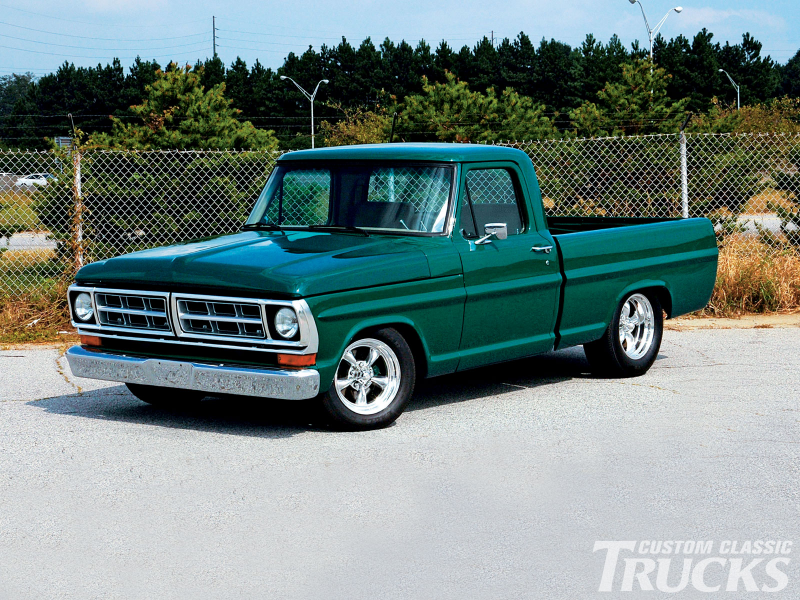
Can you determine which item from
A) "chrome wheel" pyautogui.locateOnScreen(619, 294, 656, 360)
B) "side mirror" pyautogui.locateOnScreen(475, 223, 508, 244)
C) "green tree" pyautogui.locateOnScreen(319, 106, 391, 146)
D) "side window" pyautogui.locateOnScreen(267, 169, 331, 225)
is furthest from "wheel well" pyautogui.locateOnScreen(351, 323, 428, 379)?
"green tree" pyautogui.locateOnScreen(319, 106, 391, 146)

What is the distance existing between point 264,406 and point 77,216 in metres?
5.17

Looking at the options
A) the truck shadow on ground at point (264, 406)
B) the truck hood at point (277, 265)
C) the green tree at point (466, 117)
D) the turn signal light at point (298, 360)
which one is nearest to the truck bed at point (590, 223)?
the truck shadow on ground at point (264, 406)

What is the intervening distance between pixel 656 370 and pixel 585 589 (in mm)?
5377

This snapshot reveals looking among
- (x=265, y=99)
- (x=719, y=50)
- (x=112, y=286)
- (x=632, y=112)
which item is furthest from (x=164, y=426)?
(x=719, y=50)

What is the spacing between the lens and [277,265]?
22.2 ft

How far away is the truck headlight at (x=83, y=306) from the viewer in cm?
755

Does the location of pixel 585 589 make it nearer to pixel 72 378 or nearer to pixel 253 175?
pixel 72 378

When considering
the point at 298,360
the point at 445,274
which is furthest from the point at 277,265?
the point at 445,274

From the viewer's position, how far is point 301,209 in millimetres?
8180

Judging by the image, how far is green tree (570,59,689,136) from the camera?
1798 cm

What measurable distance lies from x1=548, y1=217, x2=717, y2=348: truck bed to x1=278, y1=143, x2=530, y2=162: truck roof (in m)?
0.82

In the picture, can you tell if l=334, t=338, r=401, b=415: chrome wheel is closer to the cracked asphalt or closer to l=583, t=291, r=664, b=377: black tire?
the cracked asphalt

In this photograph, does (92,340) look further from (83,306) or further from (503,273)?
(503,273)

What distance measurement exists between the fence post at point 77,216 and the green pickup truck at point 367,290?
4.35 meters
